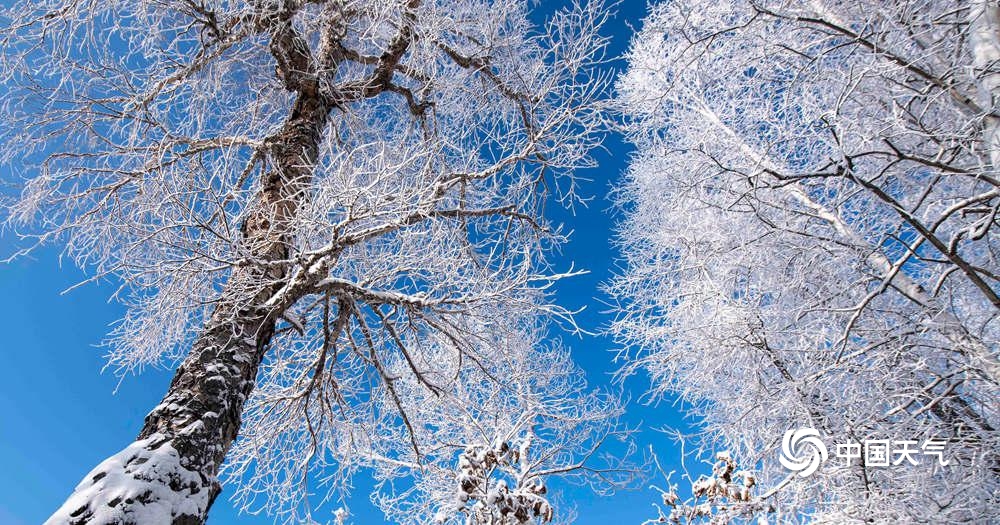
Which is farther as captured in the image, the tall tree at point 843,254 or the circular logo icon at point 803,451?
the circular logo icon at point 803,451

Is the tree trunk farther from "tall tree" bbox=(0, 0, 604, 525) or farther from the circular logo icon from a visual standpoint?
the circular logo icon

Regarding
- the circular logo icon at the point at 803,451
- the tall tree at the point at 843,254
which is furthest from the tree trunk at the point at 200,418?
the circular logo icon at the point at 803,451

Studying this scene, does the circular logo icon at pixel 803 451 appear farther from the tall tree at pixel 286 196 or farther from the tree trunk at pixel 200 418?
the tree trunk at pixel 200 418

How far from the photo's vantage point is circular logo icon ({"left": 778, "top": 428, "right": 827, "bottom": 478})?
12.4 feet

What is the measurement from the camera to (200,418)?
8.28 feet

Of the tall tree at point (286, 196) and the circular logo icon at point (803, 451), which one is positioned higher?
the tall tree at point (286, 196)

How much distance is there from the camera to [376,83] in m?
4.63

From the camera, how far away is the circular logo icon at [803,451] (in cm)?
377

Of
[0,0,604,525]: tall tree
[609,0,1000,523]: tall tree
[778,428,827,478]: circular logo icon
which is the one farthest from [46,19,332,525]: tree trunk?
[778,428,827,478]: circular logo icon

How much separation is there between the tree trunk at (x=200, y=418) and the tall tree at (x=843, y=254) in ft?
8.56

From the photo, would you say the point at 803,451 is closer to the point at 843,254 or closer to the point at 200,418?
the point at 843,254

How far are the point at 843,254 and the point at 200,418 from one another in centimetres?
384

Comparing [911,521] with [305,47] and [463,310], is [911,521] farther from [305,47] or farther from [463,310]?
[305,47]

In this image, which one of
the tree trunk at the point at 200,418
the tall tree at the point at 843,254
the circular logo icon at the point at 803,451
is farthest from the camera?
the circular logo icon at the point at 803,451
